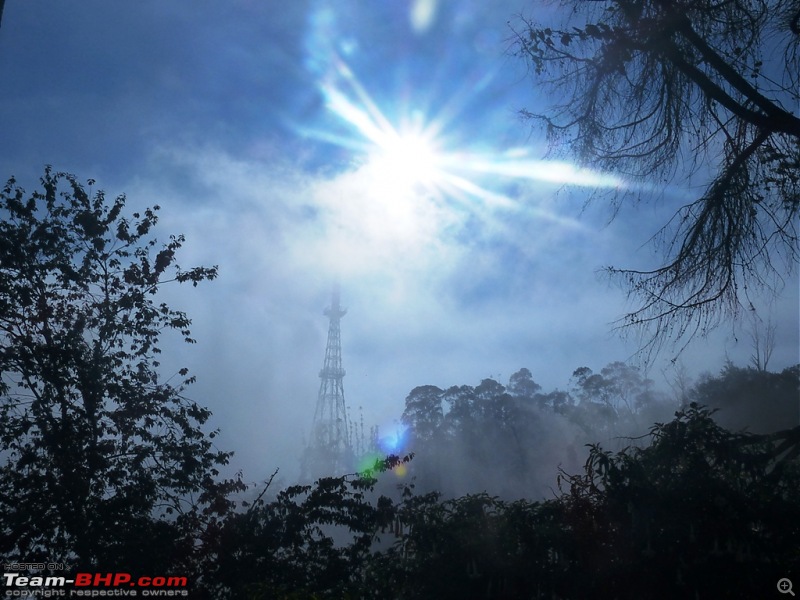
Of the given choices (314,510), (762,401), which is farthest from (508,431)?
(314,510)

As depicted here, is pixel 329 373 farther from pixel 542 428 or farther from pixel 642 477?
pixel 642 477

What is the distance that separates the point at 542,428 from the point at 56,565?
5230 cm

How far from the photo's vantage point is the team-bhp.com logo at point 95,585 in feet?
23.3

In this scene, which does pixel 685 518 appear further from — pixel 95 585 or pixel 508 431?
pixel 508 431

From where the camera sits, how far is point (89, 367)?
9516 millimetres

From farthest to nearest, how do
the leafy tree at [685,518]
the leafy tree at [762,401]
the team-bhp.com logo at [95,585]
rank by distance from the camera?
the leafy tree at [762,401] → the team-bhp.com logo at [95,585] → the leafy tree at [685,518]

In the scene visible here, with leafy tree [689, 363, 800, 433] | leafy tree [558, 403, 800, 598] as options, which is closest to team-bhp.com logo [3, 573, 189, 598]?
leafy tree [558, 403, 800, 598]

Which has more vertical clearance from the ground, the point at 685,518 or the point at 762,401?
the point at 762,401

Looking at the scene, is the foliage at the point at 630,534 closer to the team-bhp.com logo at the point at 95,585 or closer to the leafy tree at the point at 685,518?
the leafy tree at the point at 685,518

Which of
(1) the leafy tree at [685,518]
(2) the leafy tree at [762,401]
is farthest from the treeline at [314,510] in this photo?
(2) the leafy tree at [762,401]

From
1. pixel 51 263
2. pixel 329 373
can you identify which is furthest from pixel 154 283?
pixel 329 373

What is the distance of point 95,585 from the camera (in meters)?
7.21

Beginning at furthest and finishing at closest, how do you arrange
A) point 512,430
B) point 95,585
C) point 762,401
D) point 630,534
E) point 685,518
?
point 512,430 < point 762,401 < point 95,585 < point 630,534 < point 685,518

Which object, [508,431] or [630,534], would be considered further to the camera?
[508,431]
